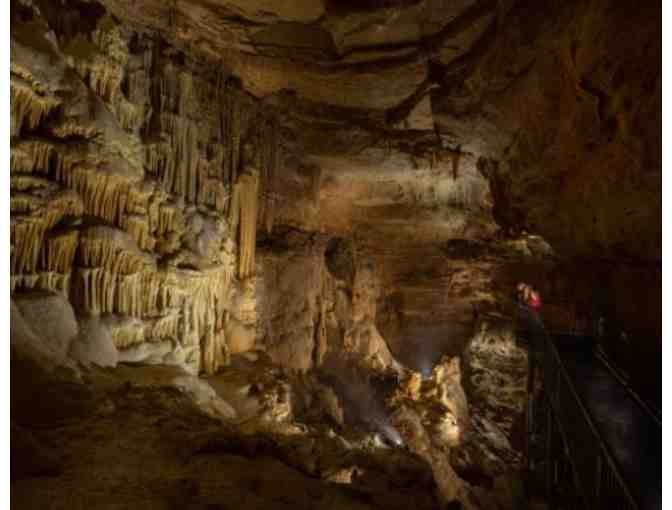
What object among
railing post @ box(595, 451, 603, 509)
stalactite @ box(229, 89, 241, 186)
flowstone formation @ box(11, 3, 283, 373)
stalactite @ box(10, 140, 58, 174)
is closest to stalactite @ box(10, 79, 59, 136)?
flowstone formation @ box(11, 3, 283, 373)

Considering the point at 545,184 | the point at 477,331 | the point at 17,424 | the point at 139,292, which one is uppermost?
the point at 545,184

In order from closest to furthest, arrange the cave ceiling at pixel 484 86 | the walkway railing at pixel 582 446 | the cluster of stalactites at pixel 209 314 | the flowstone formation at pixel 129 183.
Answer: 1. the walkway railing at pixel 582 446
2. the flowstone formation at pixel 129 183
3. the cave ceiling at pixel 484 86
4. the cluster of stalactites at pixel 209 314

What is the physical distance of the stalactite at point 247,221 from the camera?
9000mm

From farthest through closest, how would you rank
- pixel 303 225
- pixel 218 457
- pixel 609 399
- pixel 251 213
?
pixel 303 225 < pixel 251 213 < pixel 609 399 < pixel 218 457

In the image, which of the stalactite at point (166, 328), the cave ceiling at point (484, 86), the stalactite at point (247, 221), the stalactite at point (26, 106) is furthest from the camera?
the stalactite at point (247, 221)

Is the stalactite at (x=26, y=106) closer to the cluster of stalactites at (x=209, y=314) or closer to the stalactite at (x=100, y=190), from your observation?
the stalactite at (x=100, y=190)

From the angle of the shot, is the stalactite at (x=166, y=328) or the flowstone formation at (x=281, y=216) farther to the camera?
the stalactite at (x=166, y=328)

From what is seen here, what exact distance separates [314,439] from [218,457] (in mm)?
1421

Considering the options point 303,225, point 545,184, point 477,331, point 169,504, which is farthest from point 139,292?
point 477,331

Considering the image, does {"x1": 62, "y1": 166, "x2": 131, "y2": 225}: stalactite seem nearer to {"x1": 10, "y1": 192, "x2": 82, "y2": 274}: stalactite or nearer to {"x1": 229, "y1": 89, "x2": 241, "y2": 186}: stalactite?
{"x1": 10, "y1": 192, "x2": 82, "y2": 274}: stalactite

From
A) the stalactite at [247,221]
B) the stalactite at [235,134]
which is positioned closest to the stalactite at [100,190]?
the stalactite at [235,134]

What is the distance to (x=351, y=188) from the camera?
1345 centimetres

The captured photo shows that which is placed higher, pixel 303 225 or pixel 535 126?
pixel 535 126

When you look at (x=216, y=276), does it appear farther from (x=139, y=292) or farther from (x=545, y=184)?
(x=545, y=184)
